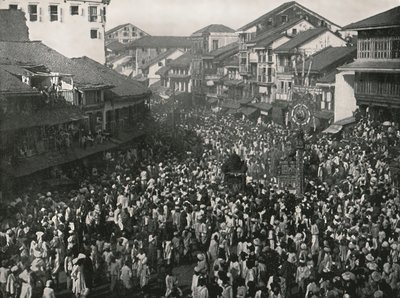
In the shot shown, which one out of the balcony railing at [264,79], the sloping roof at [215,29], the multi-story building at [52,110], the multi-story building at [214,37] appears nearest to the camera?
the multi-story building at [52,110]

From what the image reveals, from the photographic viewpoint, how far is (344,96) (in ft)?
145

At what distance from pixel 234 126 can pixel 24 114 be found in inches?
995

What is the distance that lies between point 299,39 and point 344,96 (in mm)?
15182

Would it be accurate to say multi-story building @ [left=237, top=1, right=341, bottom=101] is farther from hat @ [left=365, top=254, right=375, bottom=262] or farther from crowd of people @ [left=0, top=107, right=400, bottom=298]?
hat @ [left=365, top=254, right=375, bottom=262]

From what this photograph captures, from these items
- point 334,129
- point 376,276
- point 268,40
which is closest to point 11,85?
point 376,276

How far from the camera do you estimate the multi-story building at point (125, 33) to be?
110562 mm

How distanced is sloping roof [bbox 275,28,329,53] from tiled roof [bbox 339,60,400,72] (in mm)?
14493

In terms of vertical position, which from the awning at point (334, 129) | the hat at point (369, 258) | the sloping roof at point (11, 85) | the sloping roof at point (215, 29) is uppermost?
the sloping roof at point (215, 29)

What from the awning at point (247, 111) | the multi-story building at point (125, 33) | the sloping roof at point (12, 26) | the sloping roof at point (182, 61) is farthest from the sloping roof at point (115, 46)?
the sloping roof at point (12, 26)

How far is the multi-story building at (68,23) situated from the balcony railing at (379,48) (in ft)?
87.2

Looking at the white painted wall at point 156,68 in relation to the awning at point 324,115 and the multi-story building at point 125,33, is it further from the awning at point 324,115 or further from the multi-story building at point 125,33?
the awning at point 324,115

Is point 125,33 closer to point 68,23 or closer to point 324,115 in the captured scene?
point 68,23

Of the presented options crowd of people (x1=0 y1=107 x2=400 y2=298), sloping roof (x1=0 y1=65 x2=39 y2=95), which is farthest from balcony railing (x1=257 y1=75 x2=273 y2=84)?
sloping roof (x1=0 y1=65 x2=39 y2=95)

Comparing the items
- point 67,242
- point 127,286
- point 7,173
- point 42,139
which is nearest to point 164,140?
point 42,139
